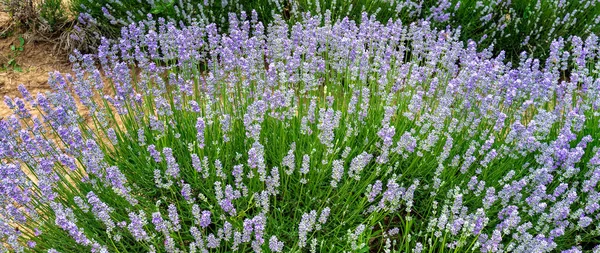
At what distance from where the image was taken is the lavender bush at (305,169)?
6.17ft

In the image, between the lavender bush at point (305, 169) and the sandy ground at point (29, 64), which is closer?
the lavender bush at point (305, 169)

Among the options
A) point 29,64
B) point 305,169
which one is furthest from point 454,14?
point 29,64

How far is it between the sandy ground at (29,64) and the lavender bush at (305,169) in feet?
6.34

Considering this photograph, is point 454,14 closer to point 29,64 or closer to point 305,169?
point 305,169

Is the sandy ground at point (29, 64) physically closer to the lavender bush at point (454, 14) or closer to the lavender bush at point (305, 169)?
the lavender bush at point (454, 14)

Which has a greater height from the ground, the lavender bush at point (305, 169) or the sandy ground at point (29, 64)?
the lavender bush at point (305, 169)

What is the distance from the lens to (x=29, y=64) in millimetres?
4453

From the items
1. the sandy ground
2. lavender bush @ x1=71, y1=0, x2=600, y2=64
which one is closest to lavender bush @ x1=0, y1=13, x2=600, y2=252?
lavender bush @ x1=71, y1=0, x2=600, y2=64

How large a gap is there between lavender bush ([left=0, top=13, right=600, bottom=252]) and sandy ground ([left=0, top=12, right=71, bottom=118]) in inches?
76.1

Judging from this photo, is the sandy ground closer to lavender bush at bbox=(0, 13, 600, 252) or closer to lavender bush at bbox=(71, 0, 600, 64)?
lavender bush at bbox=(71, 0, 600, 64)

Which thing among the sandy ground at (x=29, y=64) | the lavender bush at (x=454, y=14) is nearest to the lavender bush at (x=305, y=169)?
the lavender bush at (x=454, y=14)

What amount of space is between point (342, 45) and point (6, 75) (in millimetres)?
3118

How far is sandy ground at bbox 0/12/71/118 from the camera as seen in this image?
4.19 meters

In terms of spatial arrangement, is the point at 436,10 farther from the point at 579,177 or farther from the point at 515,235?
the point at 515,235
